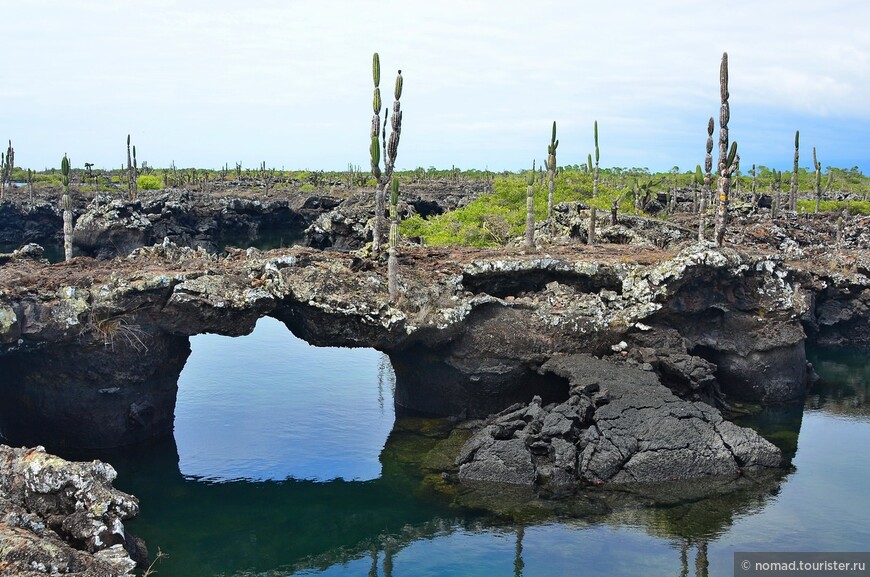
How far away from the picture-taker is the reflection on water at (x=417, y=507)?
17.7 m

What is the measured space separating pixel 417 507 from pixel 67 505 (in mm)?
9106

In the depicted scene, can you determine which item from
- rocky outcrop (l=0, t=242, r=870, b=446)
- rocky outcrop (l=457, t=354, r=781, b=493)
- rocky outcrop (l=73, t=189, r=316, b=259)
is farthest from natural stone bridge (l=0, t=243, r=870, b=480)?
rocky outcrop (l=73, t=189, r=316, b=259)

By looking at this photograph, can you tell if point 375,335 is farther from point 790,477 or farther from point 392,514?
point 790,477

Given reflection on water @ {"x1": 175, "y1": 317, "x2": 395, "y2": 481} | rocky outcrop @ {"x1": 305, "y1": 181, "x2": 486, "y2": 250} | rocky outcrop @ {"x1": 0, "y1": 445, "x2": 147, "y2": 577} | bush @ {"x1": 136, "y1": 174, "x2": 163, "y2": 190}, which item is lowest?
reflection on water @ {"x1": 175, "y1": 317, "x2": 395, "y2": 481}

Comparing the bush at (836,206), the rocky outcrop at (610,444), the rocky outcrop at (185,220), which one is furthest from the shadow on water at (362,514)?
the bush at (836,206)

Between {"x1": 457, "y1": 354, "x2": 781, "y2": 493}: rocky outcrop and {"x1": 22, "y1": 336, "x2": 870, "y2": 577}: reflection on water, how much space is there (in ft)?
1.70

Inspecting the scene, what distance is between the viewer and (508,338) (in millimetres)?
25109

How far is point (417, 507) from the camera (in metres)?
20.4

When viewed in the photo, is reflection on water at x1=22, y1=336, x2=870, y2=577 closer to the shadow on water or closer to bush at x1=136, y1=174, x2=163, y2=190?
the shadow on water

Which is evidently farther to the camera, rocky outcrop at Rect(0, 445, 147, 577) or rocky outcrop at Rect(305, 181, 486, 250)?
rocky outcrop at Rect(305, 181, 486, 250)

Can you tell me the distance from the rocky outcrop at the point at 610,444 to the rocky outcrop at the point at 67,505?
992cm

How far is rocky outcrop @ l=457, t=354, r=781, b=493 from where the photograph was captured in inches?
821

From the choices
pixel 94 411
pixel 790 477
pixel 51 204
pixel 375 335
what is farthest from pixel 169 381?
pixel 51 204

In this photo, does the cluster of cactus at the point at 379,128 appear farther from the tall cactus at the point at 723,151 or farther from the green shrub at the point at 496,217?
the green shrub at the point at 496,217
